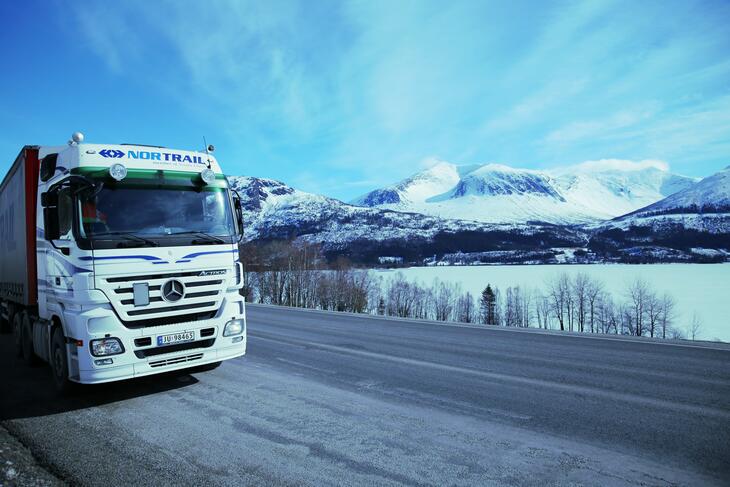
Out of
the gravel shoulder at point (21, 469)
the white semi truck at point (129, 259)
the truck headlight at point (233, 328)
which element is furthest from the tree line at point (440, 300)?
the gravel shoulder at point (21, 469)

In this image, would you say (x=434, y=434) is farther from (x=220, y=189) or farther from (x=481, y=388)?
(x=220, y=189)

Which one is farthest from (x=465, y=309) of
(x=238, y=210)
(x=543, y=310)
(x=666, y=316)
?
(x=238, y=210)

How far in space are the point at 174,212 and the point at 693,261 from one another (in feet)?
554

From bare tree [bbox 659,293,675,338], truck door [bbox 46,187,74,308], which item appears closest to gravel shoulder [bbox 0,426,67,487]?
truck door [bbox 46,187,74,308]

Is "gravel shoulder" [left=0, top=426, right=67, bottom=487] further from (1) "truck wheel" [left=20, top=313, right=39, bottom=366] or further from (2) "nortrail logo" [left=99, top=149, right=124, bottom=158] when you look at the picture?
(1) "truck wheel" [left=20, top=313, right=39, bottom=366]

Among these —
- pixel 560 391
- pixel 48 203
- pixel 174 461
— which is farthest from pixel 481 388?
pixel 48 203

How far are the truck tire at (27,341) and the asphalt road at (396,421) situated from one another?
0.24m

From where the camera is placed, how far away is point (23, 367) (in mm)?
7875

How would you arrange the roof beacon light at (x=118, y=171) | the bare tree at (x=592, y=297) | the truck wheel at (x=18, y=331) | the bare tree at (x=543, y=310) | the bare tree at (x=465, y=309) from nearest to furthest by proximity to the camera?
the roof beacon light at (x=118, y=171)
the truck wheel at (x=18, y=331)
the bare tree at (x=592, y=297)
the bare tree at (x=543, y=310)
the bare tree at (x=465, y=309)

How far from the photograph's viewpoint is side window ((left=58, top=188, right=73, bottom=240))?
5.46 metres

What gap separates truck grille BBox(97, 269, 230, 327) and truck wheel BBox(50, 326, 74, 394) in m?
1.17

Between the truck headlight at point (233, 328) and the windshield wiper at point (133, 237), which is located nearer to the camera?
the windshield wiper at point (133, 237)

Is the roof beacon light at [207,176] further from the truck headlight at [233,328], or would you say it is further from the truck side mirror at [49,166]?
the truck headlight at [233,328]

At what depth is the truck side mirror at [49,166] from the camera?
20.3 ft
